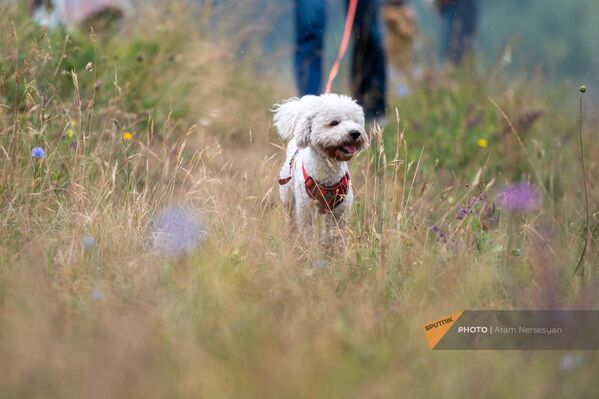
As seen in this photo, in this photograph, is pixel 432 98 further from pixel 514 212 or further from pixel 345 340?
pixel 345 340

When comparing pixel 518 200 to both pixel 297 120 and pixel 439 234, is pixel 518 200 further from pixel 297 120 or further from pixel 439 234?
pixel 297 120

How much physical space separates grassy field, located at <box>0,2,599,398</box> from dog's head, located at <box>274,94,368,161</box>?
118 millimetres

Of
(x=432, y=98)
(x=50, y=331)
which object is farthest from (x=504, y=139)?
(x=50, y=331)

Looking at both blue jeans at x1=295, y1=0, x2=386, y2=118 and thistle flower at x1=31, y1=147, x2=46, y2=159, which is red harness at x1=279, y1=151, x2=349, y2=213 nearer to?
thistle flower at x1=31, y1=147, x2=46, y2=159

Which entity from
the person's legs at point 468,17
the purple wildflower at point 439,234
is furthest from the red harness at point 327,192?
the person's legs at point 468,17

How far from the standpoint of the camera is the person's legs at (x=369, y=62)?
16.8 ft

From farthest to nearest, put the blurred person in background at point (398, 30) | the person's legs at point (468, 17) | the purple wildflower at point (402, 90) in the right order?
the blurred person in background at point (398, 30) < the person's legs at point (468, 17) < the purple wildflower at point (402, 90)

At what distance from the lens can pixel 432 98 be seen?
18.2ft

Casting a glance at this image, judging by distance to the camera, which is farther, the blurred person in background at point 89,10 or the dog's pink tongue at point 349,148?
the blurred person in background at point 89,10

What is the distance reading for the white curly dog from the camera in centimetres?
300

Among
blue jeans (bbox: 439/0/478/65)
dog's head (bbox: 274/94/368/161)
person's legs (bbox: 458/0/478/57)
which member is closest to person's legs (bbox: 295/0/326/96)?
dog's head (bbox: 274/94/368/161)

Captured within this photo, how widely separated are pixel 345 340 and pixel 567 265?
909 millimetres

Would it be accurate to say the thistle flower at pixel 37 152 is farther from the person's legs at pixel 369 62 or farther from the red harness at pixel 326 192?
the person's legs at pixel 369 62

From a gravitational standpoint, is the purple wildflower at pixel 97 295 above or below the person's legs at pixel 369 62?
below
